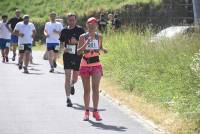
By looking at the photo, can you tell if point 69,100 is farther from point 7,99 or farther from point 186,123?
point 186,123

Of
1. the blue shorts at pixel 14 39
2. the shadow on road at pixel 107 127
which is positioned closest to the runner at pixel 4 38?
the blue shorts at pixel 14 39

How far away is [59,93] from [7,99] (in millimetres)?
A: 1763

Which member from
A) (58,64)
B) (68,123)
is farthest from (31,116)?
(58,64)

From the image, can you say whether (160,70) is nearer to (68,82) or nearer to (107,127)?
(68,82)

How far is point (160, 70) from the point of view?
17.2 meters

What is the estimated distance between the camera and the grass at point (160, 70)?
12531 millimetres

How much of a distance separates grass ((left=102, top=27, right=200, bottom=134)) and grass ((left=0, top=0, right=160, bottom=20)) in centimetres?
2515

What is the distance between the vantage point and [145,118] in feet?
45.3

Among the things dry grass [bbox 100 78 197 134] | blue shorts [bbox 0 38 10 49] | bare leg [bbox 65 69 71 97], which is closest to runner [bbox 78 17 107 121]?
dry grass [bbox 100 78 197 134]

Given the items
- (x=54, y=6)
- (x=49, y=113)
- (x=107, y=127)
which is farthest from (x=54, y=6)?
(x=107, y=127)

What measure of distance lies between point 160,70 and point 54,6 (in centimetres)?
3710

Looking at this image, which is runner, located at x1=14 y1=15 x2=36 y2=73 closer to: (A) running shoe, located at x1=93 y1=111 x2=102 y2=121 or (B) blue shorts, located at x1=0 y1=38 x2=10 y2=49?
(B) blue shorts, located at x1=0 y1=38 x2=10 y2=49

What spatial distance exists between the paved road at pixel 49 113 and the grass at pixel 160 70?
738 mm

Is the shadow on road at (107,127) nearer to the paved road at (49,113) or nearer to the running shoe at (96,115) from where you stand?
the paved road at (49,113)
